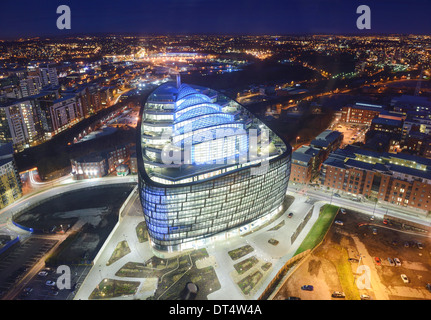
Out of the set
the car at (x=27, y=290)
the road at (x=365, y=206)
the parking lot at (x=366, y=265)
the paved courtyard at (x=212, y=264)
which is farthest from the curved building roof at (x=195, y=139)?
the car at (x=27, y=290)

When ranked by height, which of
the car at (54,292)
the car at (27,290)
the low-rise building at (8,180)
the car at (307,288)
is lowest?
the car at (27,290)

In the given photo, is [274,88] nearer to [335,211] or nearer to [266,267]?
[335,211]

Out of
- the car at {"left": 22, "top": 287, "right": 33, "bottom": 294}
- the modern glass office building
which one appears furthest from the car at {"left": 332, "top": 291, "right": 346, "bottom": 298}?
the car at {"left": 22, "top": 287, "right": 33, "bottom": 294}

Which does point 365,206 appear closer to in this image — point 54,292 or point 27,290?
point 54,292

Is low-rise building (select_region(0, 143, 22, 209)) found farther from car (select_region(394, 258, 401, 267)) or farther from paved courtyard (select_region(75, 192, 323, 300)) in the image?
car (select_region(394, 258, 401, 267))

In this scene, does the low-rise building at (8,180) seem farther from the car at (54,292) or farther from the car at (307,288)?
the car at (307,288)
